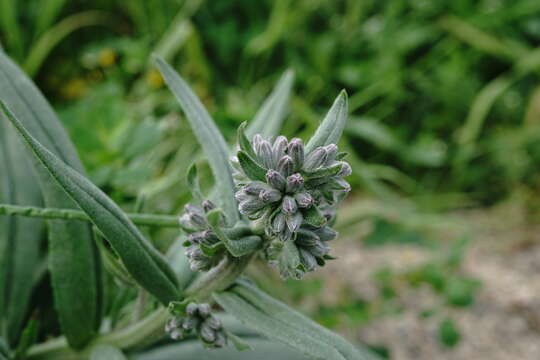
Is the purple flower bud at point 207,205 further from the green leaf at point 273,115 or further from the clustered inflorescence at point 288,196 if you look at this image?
the green leaf at point 273,115

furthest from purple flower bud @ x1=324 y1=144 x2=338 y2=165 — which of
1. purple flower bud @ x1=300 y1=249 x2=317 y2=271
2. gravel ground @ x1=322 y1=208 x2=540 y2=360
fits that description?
gravel ground @ x1=322 y1=208 x2=540 y2=360

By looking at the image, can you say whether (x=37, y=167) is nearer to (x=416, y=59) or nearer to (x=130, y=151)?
(x=130, y=151)

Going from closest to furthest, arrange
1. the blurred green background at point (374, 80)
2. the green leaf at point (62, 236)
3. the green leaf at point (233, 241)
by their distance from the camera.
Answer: the green leaf at point (233, 241)
the green leaf at point (62, 236)
the blurred green background at point (374, 80)

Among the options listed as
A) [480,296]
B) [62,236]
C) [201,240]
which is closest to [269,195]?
[201,240]

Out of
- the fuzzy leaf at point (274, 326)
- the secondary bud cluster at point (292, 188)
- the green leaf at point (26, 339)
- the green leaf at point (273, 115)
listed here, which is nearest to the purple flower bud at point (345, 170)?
the secondary bud cluster at point (292, 188)

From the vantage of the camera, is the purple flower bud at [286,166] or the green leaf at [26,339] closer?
the purple flower bud at [286,166]
